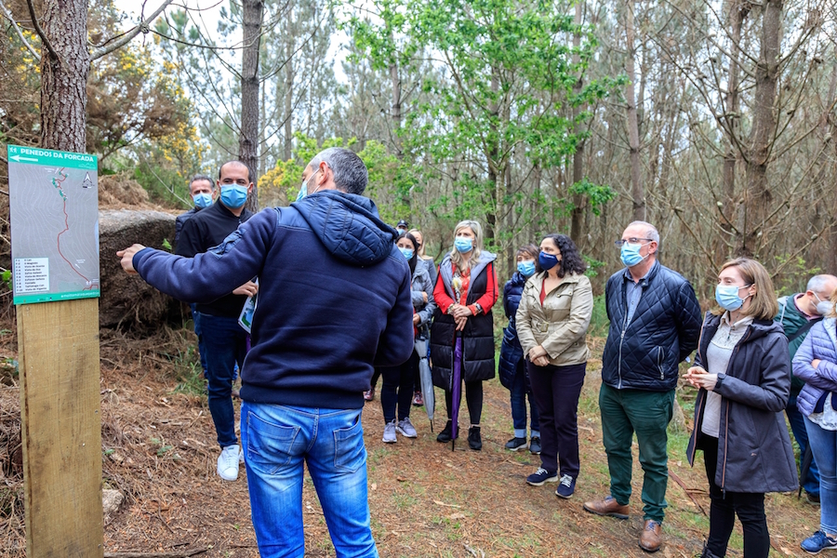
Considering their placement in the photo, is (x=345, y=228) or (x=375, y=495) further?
(x=375, y=495)

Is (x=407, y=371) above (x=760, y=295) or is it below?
below

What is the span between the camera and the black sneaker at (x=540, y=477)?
458 cm

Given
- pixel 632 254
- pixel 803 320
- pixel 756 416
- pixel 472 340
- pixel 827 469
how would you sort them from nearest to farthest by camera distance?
1. pixel 756 416
2. pixel 632 254
3. pixel 827 469
4. pixel 803 320
5. pixel 472 340

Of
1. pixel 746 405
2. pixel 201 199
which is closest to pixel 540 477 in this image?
pixel 746 405

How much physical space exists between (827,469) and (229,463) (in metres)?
4.51

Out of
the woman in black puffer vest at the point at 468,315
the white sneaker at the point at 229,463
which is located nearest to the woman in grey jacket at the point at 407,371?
the woman in black puffer vest at the point at 468,315

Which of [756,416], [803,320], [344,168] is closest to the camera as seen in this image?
[344,168]

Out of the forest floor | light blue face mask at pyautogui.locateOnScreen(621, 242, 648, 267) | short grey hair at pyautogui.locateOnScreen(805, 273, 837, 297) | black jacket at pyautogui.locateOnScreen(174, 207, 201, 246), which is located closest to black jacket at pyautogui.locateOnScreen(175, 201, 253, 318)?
black jacket at pyautogui.locateOnScreen(174, 207, 201, 246)

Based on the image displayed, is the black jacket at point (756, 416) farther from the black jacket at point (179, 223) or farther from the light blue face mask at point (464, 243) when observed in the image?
the black jacket at point (179, 223)

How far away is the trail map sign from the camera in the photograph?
218cm

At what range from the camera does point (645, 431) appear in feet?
12.4

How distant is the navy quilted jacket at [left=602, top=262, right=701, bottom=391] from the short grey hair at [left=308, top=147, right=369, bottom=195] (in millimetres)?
2393

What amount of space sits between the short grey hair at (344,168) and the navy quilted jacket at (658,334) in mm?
2393

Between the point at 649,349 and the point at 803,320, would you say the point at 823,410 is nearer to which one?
the point at 803,320
